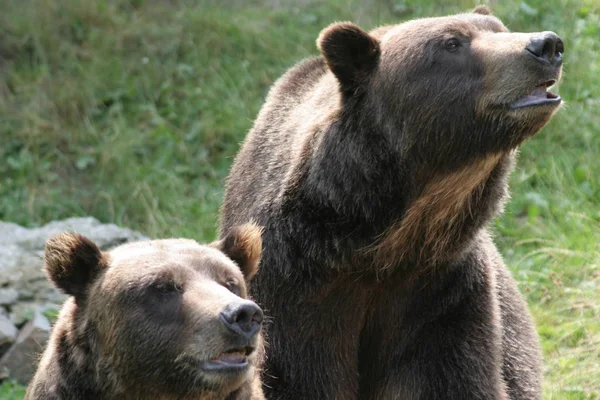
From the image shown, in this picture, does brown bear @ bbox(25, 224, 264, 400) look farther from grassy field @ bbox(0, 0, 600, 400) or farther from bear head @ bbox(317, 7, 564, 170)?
grassy field @ bbox(0, 0, 600, 400)

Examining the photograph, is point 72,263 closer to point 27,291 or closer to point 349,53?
point 349,53

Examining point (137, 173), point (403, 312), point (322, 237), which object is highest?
point (322, 237)

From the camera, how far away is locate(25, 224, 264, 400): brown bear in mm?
6090

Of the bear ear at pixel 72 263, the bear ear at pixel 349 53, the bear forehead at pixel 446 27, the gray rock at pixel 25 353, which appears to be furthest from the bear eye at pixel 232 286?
the gray rock at pixel 25 353

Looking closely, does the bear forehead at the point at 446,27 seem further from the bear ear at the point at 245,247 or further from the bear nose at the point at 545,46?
the bear ear at the point at 245,247

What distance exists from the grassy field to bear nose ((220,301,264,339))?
456 centimetres

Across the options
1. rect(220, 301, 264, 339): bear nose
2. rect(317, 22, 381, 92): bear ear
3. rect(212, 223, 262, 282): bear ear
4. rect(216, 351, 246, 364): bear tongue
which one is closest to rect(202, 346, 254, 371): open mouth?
rect(216, 351, 246, 364): bear tongue

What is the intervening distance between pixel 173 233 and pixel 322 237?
4536 millimetres

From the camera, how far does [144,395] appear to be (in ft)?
21.1

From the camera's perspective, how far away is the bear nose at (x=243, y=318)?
235 inches

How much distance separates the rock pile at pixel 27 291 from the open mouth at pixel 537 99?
4246 mm

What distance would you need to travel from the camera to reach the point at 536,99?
667 cm

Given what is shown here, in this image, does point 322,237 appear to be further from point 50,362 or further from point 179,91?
point 179,91

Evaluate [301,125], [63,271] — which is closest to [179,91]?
[301,125]
